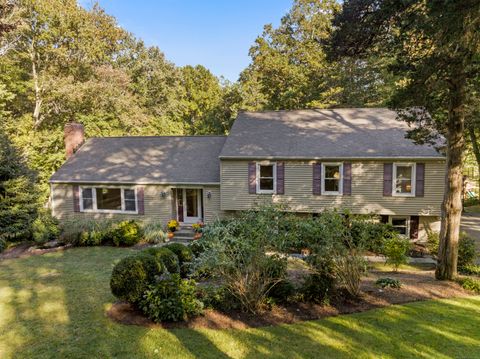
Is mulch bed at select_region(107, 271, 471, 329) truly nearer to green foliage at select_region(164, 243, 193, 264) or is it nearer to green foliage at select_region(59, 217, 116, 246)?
green foliage at select_region(164, 243, 193, 264)

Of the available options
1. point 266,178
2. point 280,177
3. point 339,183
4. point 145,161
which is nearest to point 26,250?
point 145,161

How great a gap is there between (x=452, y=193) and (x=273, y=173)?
300 inches

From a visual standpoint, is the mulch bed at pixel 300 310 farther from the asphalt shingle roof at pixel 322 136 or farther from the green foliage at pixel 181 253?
the asphalt shingle roof at pixel 322 136

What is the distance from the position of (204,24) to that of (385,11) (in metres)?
15.0

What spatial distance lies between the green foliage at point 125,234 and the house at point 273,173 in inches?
70.5

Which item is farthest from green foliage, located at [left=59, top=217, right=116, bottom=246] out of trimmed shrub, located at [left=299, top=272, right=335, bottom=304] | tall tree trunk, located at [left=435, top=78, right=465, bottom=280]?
tall tree trunk, located at [left=435, top=78, right=465, bottom=280]

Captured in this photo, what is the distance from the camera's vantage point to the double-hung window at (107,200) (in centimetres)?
1638

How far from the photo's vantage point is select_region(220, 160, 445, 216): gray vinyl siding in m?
13.4

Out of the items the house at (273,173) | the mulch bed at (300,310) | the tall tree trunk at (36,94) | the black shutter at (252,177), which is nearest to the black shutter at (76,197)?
the house at (273,173)

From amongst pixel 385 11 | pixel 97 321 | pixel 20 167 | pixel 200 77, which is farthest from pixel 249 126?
pixel 200 77

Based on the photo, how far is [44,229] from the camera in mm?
14406

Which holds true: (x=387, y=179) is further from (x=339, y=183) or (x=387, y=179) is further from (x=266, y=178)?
(x=266, y=178)

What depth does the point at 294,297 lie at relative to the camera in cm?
680

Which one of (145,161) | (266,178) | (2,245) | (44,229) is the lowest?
(2,245)
